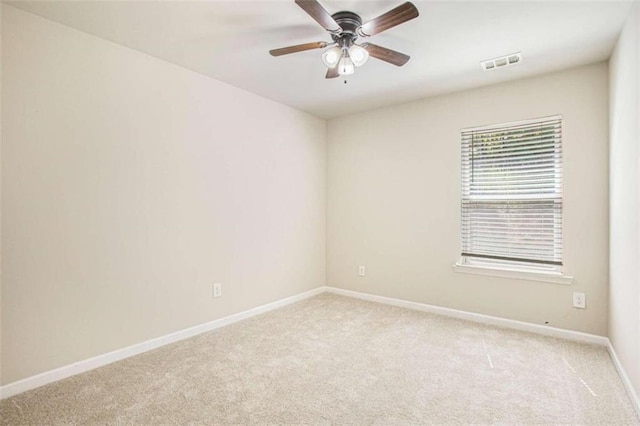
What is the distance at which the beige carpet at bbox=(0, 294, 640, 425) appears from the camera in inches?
72.6

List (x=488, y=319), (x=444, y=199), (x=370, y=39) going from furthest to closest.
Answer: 1. (x=444, y=199)
2. (x=488, y=319)
3. (x=370, y=39)

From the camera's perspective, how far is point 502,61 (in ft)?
9.13

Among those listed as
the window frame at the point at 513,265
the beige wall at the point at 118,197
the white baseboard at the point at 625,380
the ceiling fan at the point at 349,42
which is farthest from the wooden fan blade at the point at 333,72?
the white baseboard at the point at 625,380

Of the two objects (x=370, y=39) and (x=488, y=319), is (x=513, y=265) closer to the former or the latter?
(x=488, y=319)

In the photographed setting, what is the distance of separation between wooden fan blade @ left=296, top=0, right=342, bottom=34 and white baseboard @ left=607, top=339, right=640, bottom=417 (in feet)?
9.07

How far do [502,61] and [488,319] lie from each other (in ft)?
7.83

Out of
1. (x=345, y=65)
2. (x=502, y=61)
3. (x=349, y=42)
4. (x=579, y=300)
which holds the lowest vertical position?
(x=579, y=300)

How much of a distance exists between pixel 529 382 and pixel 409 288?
1.70 meters

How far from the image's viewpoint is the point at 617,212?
95.4 inches

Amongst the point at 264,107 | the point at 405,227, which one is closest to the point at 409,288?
the point at 405,227

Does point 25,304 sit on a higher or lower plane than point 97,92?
lower

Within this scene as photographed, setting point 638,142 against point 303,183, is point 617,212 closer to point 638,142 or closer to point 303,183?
point 638,142

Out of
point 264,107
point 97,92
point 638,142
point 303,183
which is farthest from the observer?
point 303,183

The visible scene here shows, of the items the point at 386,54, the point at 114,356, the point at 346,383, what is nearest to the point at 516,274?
the point at 346,383
